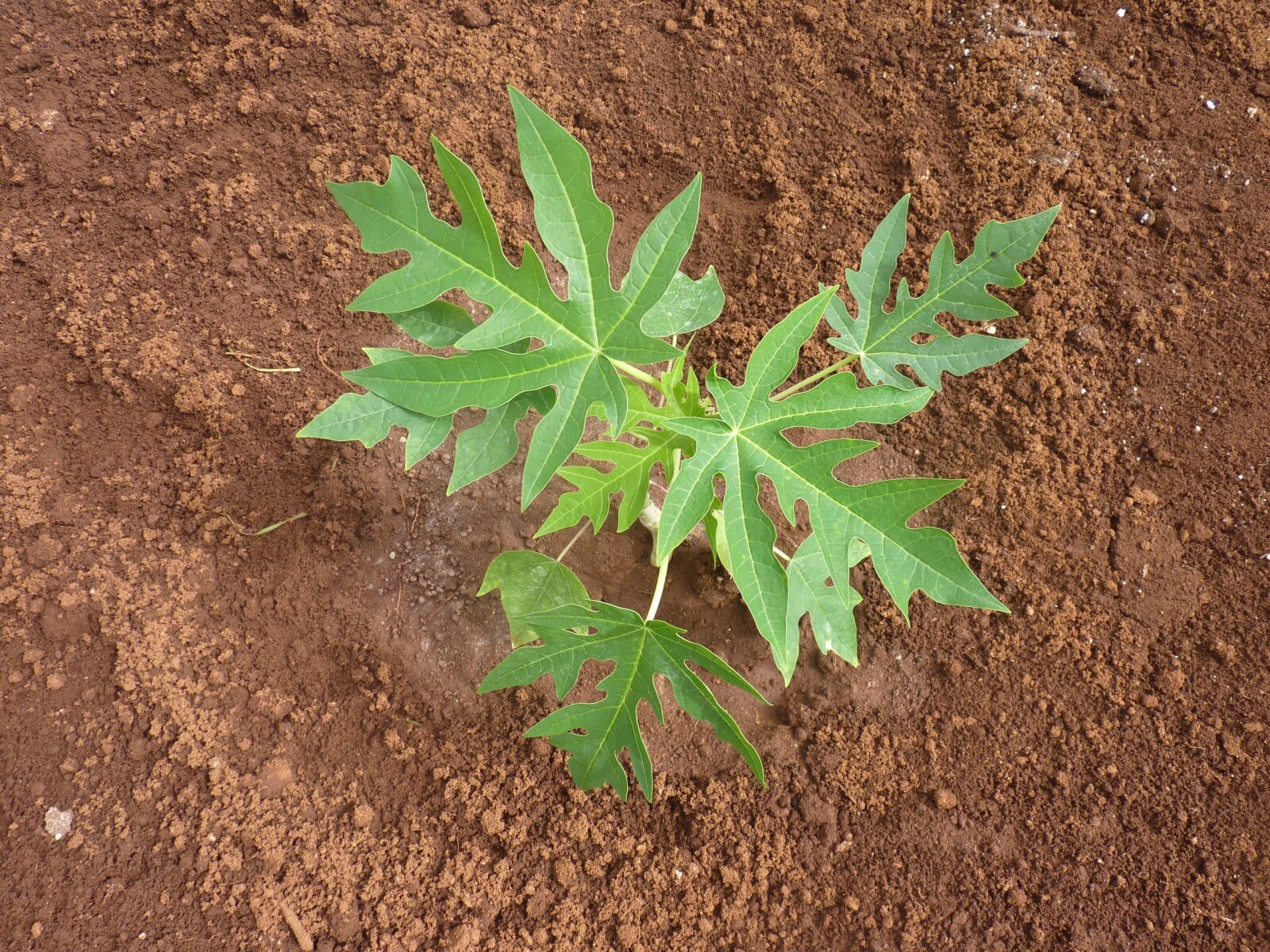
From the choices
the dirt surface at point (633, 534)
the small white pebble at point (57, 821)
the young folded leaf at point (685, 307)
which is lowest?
the small white pebble at point (57, 821)

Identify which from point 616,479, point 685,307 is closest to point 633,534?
point 616,479

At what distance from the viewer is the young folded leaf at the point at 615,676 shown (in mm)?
1595

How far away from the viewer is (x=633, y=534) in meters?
2.38

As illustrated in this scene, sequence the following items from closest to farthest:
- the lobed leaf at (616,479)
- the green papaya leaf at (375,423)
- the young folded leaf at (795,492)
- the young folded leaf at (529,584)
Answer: the young folded leaf at (795,492) → the green papaya leaf at (375,423) → the lobed leaf at (616,479) → the young folded leaf at (529,584)

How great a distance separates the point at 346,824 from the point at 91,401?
1.37 m

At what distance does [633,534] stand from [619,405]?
0.92 meters

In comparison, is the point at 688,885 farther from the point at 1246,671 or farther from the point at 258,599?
the point at 1246,671

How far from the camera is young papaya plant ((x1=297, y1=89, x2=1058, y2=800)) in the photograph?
1.44 meters

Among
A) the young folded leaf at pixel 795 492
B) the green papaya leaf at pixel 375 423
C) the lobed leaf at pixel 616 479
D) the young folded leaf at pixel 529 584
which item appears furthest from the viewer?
the young folded leaf at pixel 529 584

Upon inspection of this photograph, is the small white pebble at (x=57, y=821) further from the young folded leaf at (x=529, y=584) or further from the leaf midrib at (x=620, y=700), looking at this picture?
the leaf midrib at (x=620, y=700)

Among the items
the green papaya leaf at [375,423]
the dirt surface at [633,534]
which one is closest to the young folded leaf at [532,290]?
the green papaya leaf at [375,423]

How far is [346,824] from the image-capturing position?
79.5 inches

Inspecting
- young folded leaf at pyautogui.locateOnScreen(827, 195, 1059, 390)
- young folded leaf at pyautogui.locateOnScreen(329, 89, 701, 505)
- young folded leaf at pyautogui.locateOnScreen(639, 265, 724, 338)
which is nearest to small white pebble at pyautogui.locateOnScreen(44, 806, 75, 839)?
young folded leaf at pyautogui.locateOnScreen(329, 89, 701, 505)

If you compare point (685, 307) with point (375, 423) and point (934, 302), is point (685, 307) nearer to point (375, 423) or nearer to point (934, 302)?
point (934, 302)
